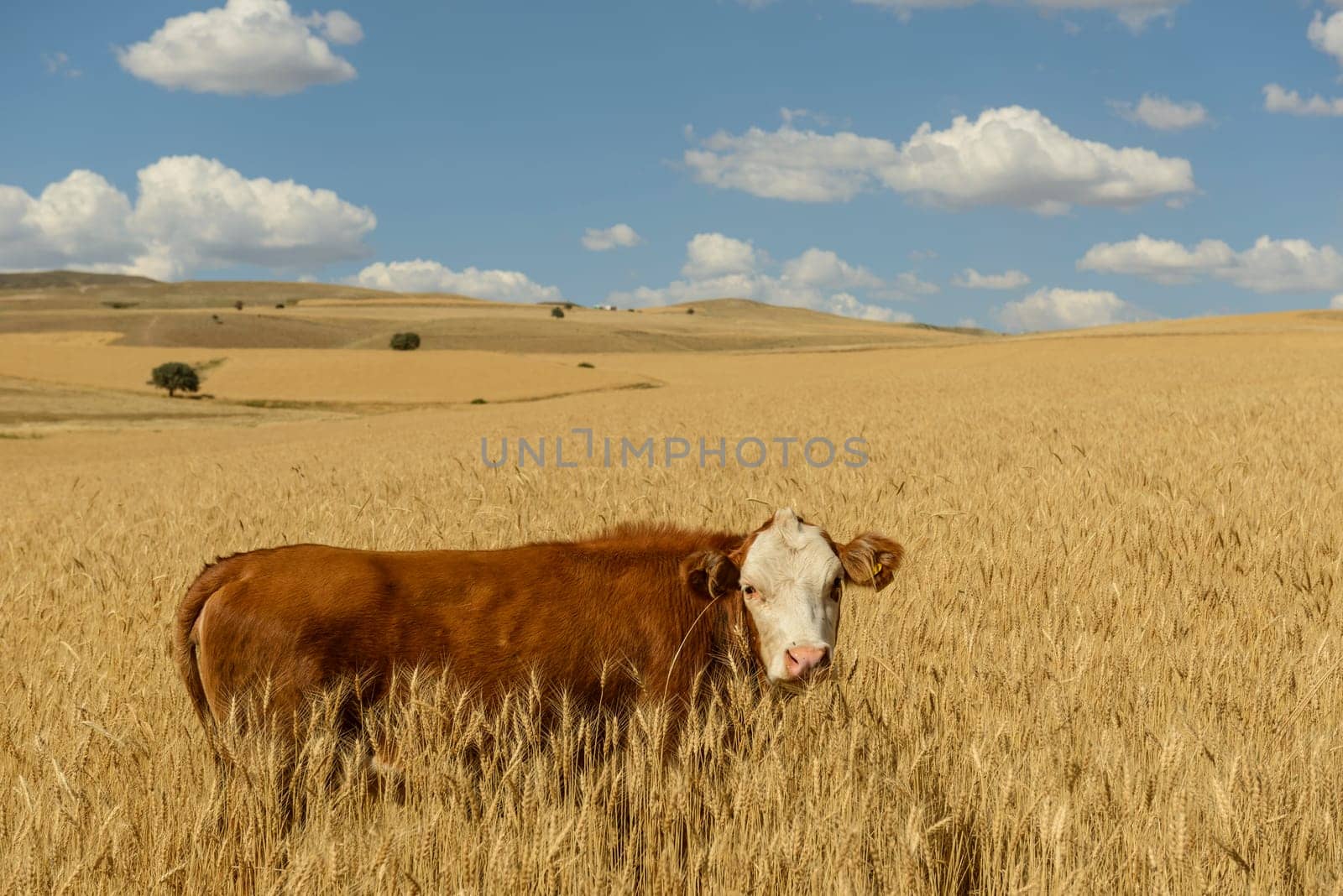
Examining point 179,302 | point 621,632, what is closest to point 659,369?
point 621,632

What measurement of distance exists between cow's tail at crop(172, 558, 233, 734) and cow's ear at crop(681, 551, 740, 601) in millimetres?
1850

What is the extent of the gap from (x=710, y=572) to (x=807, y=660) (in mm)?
565

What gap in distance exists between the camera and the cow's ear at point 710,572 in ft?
13.4

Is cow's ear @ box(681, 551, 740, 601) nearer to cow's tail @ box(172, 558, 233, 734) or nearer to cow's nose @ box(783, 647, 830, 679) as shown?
cow's nose @ box(783, 647, 830, 679)

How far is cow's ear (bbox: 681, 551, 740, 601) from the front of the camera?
13.4ft

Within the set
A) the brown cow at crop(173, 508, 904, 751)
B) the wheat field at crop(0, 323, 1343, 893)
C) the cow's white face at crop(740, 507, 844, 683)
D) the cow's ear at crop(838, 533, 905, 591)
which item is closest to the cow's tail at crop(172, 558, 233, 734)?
the brown cow at crop(173, 508, 904, 751)

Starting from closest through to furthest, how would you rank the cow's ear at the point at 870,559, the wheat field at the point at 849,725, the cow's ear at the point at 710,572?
the wheat field at the point at 849,725 → the cow's ear at the point at 710,572 → the cow's ear at the point at 870,559

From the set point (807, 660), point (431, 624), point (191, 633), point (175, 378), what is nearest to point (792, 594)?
point (807, 660)

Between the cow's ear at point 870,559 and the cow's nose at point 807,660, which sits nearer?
the cow's nose at point 807,660

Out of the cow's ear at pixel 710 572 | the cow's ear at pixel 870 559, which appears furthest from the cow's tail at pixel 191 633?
the cow's ear at pixel 870 559

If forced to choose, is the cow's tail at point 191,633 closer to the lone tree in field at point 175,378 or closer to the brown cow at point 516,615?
the brown cow at point 516,615

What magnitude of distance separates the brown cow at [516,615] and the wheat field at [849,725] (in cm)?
22

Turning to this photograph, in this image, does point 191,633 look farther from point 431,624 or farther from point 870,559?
point 870,559

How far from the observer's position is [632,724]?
132 inches
